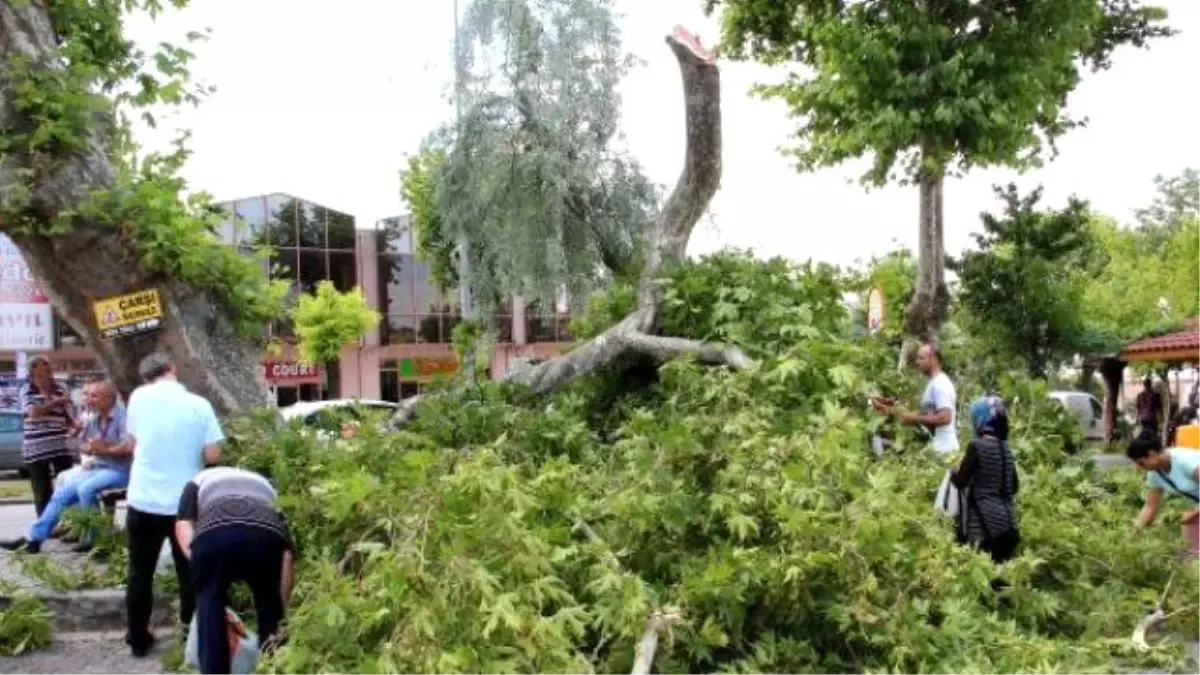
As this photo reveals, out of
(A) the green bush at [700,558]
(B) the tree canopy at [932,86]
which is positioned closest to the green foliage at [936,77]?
(B) the tree canopy at [932,86]

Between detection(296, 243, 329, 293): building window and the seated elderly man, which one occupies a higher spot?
detection(296, 243, 329, 293): building window

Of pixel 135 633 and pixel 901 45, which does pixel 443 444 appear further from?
pixel 901 45

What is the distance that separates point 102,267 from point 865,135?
29.3 feet

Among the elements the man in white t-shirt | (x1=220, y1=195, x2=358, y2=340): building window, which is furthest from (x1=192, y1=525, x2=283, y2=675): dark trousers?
(x1=220, y1=195, x2=358, y2=340): building window

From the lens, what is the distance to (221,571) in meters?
5.10

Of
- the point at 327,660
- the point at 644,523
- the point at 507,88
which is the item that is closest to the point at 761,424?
the point at 644,523

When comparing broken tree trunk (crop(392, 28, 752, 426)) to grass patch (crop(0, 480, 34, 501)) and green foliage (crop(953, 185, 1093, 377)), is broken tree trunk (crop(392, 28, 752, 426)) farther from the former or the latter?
green foliage (crop(953, 185, 1093, 377))

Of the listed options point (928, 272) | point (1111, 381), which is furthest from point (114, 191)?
point (1111, 381)

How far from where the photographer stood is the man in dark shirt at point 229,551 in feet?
16.7

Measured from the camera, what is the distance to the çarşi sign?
16.2 meters

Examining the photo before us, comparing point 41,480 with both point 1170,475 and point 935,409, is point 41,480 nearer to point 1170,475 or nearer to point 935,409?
point 935,409

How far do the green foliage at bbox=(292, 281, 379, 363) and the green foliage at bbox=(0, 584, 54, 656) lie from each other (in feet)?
95.8

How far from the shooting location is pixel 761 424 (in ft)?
19.5

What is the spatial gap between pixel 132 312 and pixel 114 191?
0.85 metres
